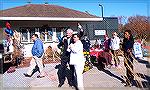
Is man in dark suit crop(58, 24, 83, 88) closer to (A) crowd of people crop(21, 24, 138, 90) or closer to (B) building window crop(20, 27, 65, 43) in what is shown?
(A) crowd of people crop(21, 24, 138, 90)

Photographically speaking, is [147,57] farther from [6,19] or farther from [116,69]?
[6,19]

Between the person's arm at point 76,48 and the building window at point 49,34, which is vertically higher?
the building window at point 49,34

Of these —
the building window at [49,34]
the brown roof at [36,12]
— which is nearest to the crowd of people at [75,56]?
the brown roof at [36,12]

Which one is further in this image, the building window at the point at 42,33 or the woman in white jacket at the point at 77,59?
the building window at the point at 42,33

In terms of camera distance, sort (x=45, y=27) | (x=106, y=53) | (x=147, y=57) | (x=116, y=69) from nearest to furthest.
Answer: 1. (x=116, y=69)
2. (x=106, y=53)
3. (x=147, y=57)
4. (x=45, y=27)

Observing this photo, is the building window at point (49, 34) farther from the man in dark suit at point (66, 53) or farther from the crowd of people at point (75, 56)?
the man in dark suit at point (66, 53)

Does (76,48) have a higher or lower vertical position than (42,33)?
lower

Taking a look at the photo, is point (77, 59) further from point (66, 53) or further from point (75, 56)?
point (66, 53)

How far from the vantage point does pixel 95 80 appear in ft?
33.3

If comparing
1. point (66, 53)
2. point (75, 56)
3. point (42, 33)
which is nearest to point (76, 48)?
point (75, 56)

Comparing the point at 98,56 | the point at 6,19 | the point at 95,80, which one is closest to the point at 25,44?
the point at 6,19

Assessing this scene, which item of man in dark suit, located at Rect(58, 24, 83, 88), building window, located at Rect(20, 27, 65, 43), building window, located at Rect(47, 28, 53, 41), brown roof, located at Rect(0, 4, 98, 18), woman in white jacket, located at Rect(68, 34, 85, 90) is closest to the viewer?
woman in white jacket, located at Rect(68, 34, 85, 90)

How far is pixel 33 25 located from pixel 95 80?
9.36 meters

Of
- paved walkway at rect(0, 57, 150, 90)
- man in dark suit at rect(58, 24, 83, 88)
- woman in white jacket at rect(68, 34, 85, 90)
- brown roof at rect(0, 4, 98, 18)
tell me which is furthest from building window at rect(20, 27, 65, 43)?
woman in white jacket at rect(68, 34, 85, 90)
